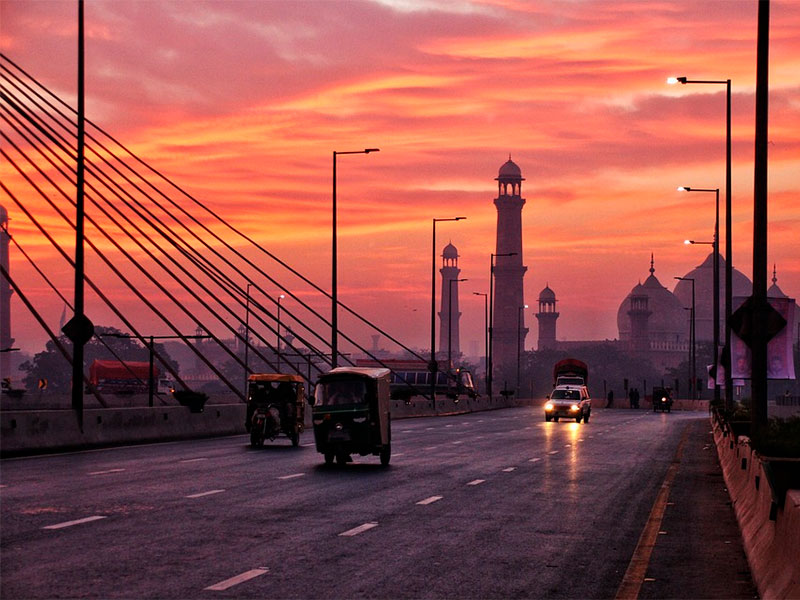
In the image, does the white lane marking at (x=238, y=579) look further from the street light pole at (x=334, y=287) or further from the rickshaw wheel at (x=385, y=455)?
the street light pole at (x=334, y=287)

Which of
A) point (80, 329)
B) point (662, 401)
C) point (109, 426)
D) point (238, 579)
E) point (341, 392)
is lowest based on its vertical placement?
point (662, 401)

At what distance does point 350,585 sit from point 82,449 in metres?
21.4

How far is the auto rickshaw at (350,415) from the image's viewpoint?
28.1 meters

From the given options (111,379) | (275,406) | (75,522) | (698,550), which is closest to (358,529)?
(75,522)

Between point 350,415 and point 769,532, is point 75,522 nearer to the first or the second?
point 769,532

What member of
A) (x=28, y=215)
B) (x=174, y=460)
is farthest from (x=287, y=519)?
A: (x=28, y=215)

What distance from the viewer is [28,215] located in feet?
125

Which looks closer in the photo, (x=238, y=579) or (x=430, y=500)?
(x=238, y=579)

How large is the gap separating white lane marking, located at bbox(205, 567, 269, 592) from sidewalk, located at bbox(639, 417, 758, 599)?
132 inches

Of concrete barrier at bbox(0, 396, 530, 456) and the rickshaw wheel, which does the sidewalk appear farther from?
concrete barrier at bbox(0, 396, 530, 456)

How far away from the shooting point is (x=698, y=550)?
50.8ft

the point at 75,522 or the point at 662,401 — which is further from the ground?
the point at 75,522

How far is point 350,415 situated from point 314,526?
1161 cm

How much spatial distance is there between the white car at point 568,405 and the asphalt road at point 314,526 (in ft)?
105
